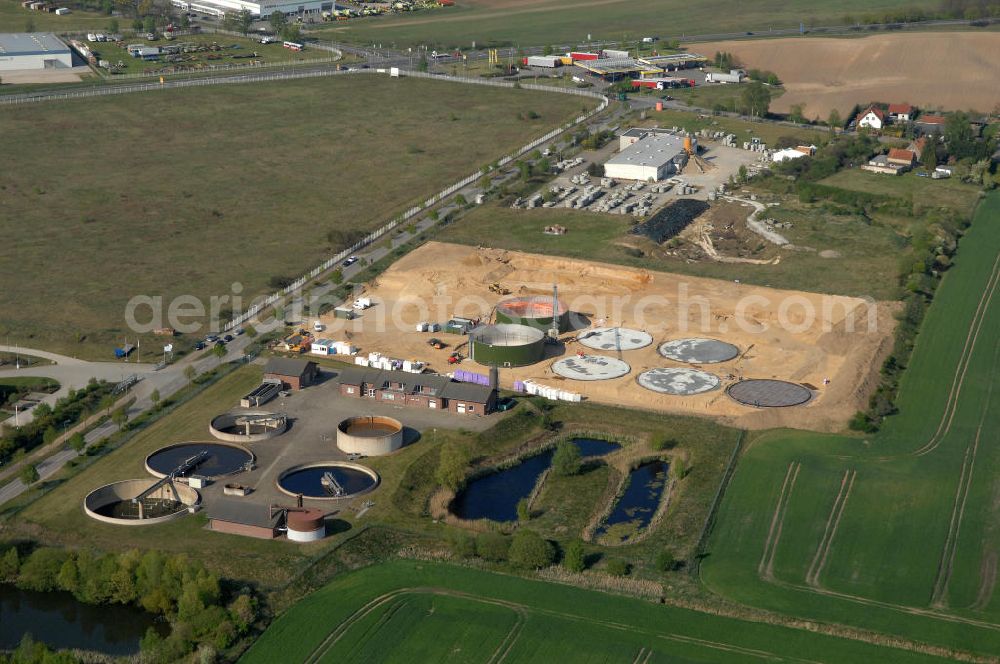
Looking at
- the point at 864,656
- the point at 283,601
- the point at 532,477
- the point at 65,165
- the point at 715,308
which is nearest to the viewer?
the point at 864,656

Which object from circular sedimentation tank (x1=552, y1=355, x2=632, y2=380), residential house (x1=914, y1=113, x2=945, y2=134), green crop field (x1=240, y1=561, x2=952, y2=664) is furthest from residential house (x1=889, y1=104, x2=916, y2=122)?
green crop field (x1=240, y1=561, x2=952, y2=664)

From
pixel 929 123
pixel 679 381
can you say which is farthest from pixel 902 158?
pixel 679 381

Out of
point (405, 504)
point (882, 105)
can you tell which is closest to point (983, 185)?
point (882, 105)

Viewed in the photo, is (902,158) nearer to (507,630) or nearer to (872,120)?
(872,120)

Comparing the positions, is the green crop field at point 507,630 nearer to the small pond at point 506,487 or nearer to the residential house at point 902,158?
the small pond at point 506,487

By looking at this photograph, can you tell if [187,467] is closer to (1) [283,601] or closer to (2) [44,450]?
(2) [44,450]

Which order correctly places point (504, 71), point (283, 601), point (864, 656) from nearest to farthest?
1. point (864, 656)
2. point (283, 601)
3. point (504, 71)
